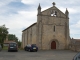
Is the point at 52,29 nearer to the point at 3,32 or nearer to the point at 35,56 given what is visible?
the point at 3,32

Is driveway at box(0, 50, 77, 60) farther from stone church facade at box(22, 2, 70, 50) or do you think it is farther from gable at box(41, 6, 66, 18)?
gable at box(41, 6, 66, 18)

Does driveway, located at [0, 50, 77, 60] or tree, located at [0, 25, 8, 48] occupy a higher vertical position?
tree, located at [0, 25, 8, 48]

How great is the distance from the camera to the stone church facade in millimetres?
37906

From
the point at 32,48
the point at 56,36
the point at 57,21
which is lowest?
the point at 32,48

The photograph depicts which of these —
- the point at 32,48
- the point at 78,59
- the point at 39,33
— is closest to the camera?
the point at 78,59

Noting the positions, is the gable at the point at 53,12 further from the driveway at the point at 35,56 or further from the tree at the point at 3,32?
the driveway at the point at 35,56

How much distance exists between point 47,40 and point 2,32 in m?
12.0

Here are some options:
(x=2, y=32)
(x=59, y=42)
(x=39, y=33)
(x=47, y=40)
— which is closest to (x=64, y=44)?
(x=59, y=42)

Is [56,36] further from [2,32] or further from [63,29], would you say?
[2,32]

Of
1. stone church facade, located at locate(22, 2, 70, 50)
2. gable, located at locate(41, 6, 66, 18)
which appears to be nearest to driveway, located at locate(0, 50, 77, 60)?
stone church facade, located at locate(22, 2, 70, 50)

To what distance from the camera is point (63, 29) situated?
4006 centimetres

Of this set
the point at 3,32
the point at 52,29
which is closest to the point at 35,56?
the point at 52,29

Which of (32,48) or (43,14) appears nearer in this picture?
(32,48)

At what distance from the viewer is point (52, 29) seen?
39062 mm
